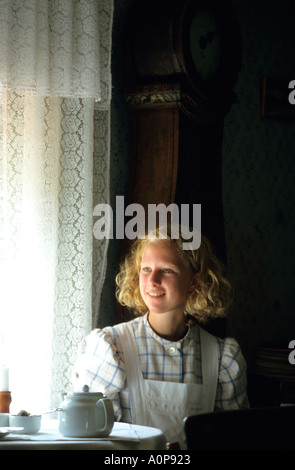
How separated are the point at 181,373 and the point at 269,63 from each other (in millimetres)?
1482

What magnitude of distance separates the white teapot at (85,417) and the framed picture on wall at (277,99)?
169 centimetres

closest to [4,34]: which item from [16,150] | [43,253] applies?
[16,150]

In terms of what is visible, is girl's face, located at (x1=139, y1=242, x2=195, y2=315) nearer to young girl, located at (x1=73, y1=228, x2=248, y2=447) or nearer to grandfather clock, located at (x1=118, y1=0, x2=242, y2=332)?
young girl, located at (x1=73, y1=228, x2=248, y2=447)

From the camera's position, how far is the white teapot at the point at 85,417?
1.43 meters

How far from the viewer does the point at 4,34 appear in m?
1.71

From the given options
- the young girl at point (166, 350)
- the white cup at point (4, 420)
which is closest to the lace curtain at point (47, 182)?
the young girl at point (166, 350)

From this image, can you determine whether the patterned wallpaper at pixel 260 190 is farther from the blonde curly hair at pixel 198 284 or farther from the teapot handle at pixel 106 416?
the teapot handle at pixel 106 416

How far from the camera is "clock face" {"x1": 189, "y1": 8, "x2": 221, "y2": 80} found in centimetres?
218

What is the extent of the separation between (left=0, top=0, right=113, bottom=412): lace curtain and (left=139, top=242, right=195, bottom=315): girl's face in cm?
A: 15

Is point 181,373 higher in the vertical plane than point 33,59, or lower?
lower

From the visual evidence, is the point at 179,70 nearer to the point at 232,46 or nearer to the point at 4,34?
the point at 232,46

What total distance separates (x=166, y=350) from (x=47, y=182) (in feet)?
1.80

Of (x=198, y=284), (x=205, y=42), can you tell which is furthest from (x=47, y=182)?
(x=205, y=42)

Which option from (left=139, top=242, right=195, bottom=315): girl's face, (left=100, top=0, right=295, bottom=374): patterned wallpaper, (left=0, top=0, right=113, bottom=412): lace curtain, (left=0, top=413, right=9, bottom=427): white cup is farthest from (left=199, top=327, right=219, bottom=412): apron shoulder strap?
(left=100, top=0, right=295, bottom=374): patterned wallpaper
